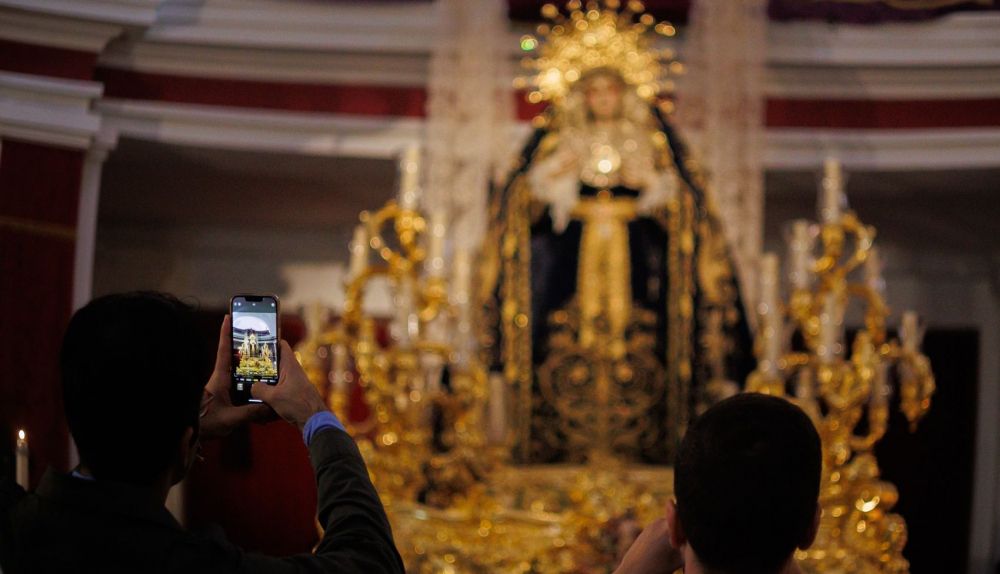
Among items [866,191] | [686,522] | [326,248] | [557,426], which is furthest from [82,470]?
[326,248]

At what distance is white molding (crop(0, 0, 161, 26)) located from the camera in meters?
5.47

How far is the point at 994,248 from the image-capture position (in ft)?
26.0

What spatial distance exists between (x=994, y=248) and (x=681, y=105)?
3087 millimetres

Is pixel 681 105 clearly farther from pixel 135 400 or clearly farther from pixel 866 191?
pixel 135 400

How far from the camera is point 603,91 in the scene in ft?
17.4

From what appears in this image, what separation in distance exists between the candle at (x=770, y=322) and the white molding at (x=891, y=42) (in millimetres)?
1793

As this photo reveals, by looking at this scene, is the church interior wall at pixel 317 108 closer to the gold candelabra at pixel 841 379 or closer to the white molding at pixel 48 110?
the white molding at pixel 48 110

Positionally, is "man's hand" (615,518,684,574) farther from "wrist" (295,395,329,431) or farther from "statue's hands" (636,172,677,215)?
"statue's hands" (636,172,677,215)

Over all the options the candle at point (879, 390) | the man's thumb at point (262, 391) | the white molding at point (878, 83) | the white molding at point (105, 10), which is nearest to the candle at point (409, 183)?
the white molding at point (105, 10)

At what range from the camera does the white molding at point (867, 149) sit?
20.9 feet

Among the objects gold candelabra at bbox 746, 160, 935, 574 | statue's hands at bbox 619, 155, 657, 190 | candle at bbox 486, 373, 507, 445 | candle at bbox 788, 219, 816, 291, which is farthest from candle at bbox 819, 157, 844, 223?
candle at bbox 486, 373, 507, 445

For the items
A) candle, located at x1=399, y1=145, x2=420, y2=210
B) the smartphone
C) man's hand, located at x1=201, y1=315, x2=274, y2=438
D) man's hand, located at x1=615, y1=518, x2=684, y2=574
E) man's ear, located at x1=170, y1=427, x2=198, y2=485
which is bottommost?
man's hand, located at x1=615, y1=518, x2=684, y2=574

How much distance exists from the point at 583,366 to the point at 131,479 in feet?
13.0

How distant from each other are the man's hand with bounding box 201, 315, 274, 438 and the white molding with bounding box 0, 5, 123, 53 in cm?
423
